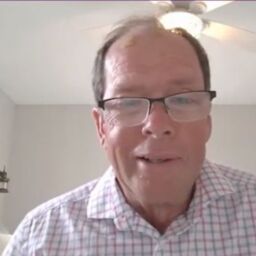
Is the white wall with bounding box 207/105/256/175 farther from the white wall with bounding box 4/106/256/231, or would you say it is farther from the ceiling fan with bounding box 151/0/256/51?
the ceiling fan with bounding box 151/0/256/51

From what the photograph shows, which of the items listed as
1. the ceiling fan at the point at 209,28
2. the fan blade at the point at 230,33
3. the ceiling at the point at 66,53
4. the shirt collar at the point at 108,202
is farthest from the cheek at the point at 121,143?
the fan blade at the point at 230,33

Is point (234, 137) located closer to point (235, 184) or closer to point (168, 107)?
point (235, 184)

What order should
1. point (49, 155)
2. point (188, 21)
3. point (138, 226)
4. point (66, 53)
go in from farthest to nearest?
point (49, 155)
point (66, 53)
point (188, 21)
point (138, 226)

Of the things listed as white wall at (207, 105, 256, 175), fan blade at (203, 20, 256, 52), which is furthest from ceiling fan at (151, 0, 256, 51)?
white wall at (207, 105, 256, 175)

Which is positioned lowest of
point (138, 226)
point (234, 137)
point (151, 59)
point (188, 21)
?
point (138, 226)

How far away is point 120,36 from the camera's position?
28.5 inches

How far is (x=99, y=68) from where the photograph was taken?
29.7 inches

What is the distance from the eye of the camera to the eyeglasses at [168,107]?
632 mm

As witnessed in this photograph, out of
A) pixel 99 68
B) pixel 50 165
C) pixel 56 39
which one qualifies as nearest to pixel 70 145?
pixel 50 165

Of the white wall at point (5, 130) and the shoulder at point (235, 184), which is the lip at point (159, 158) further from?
the white wall at point (5, 130)

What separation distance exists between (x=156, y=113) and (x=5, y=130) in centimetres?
296

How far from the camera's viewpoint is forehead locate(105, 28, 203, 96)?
0.65 m

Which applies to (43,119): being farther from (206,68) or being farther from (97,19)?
(206,68)

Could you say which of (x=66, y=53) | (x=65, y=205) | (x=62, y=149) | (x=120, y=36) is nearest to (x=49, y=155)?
(x=62, y=149)
